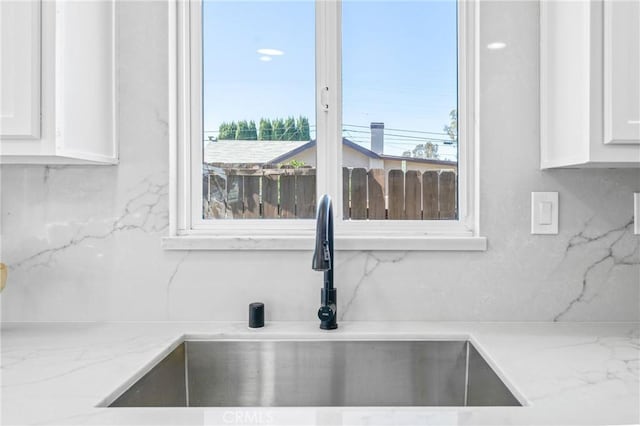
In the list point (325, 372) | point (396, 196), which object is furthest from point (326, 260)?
point (396, 196)

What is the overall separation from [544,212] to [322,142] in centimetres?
70

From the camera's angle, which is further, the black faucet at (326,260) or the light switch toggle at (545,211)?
the light switch toggle at (545,211)

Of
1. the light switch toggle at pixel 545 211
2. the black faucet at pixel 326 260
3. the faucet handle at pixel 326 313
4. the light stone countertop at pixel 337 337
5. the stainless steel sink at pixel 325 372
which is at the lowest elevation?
the stainless steel sink at pixel 325 372

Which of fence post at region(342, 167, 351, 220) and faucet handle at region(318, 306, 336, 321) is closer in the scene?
faucet handle at region(318, 306, 336, 321)

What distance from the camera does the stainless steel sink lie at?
123 cm

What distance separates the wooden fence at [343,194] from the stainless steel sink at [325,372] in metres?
0.43

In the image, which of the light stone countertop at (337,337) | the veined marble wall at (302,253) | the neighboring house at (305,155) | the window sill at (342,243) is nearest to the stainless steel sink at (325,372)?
the light stone countertop at (337,337)

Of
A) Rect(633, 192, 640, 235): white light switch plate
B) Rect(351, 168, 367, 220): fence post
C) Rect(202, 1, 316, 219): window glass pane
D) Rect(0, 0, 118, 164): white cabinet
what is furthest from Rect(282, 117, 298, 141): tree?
Rect(633, 192, 640, 235): white light switch plate

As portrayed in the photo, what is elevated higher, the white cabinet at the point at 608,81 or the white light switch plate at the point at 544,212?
the white cabinet at the point at 608,81

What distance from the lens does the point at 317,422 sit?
2.48ft

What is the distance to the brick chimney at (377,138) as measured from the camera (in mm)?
1499

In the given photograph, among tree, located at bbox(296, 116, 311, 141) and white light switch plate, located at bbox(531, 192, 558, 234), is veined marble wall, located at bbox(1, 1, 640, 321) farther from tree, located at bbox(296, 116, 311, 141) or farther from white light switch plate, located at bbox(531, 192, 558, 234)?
tree, located at bbox(296, 116, 311, 141)

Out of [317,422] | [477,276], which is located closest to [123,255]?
[317,422]

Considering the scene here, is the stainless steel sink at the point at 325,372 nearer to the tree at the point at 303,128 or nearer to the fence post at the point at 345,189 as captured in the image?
the fence post at the point at 345,189
